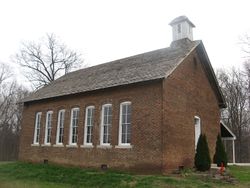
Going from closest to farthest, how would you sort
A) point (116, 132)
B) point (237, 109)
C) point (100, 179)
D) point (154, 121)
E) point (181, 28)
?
1. point (100, 179)
2. point (154, 121)
3. point (116, 132)
4. point (181, 28)
5. point (237, 109)

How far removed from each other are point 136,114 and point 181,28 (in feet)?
27.6

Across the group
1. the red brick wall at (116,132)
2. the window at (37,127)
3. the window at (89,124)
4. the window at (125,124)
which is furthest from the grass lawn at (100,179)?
the window at (37,127)

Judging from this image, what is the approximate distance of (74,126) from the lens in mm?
21312

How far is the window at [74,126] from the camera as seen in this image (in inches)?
830

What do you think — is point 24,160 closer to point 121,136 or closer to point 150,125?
point 121,136

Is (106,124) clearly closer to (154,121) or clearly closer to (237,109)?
(154,121)

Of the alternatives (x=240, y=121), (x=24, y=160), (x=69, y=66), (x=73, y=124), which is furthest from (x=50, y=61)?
(x=240, y=121)

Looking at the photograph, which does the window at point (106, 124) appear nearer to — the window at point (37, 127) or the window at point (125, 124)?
the window at point (125, 124)

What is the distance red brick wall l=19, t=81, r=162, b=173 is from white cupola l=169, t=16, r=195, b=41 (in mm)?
6822

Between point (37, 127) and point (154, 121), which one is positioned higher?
point (154, 121)

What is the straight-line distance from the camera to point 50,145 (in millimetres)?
22719

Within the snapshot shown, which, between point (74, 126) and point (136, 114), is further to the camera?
point (74, 126)

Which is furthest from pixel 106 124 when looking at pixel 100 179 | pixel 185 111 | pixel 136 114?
pixel 185 111

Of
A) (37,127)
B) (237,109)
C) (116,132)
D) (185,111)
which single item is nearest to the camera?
(116,132)
